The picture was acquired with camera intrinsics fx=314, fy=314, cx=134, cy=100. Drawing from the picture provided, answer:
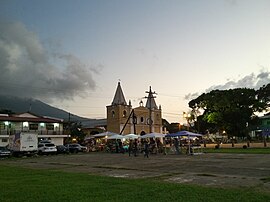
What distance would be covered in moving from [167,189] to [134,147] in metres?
23.7

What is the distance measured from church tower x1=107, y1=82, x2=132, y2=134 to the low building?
40.9ft

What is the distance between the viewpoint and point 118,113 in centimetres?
7094

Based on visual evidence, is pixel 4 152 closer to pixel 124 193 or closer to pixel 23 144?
pixel 23 144

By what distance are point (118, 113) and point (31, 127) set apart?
2040 centimetres

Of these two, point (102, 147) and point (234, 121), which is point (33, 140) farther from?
point (234, 121)

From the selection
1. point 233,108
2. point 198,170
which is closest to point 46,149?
point 198,170

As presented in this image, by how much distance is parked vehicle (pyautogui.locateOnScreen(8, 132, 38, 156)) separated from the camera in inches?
1450

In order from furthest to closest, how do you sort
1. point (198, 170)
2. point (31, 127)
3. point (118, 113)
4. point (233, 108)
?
point (118, 113) < point (31, 127) < point (233, 108) < point (198, 170)

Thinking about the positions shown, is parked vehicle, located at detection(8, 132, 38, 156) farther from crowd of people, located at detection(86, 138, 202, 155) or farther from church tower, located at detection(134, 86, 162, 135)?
church tower, located at detection(134, 86, 162, 135)

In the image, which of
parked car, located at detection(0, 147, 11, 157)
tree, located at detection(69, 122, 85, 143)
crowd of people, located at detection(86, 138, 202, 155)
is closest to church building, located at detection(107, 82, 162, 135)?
tree, located at detection(69, 122, 85, 143)

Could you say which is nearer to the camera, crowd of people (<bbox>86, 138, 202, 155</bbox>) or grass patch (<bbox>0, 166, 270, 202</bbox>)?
grass patch (<bbox>0, 166, 270, 202</bbox>)

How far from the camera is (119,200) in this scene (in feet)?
26.6

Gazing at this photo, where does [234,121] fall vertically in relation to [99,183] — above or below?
above

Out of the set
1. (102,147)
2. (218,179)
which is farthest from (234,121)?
(218,179)
